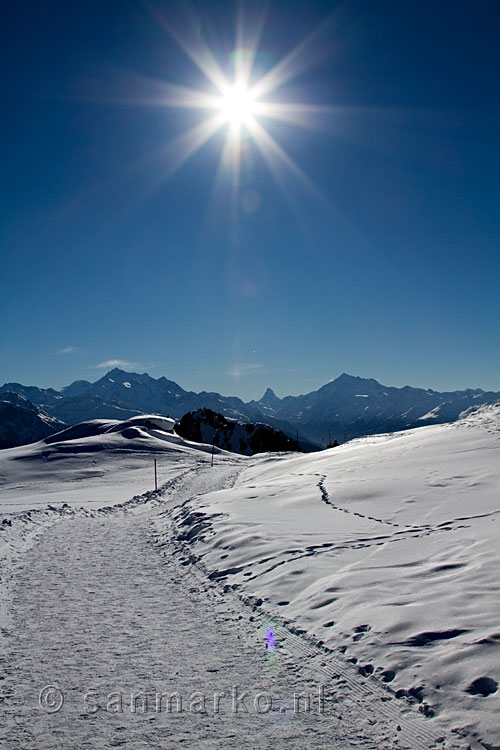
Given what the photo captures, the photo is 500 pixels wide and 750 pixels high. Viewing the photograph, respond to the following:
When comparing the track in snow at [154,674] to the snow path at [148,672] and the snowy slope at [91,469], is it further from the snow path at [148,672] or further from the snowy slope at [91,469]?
the snowy slope at [91,469]

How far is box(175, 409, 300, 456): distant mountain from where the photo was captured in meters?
146

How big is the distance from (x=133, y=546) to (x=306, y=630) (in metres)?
9.41

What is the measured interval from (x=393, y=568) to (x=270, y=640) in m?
3.28

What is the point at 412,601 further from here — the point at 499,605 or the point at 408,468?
the point at 408,468

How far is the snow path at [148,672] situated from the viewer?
15.5ft

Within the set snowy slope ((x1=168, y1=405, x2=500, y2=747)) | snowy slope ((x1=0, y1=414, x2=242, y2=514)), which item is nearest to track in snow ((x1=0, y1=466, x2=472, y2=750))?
snowy slope ((x1=168, y1=405, x2=500, y2=747))

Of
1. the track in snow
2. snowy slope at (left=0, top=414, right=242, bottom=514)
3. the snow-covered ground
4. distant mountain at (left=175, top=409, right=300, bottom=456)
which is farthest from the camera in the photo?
distant mountain at (left=175, top=409, right=300, bottom=456)

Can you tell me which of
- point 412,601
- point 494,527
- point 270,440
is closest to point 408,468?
point 494,527

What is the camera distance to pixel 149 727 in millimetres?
4875

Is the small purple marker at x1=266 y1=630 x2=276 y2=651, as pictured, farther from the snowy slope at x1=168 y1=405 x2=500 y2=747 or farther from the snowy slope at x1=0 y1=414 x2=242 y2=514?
the snowy slope at x1=0 y1=414 x2=242 y2=514

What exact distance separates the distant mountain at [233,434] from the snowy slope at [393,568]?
12610cm

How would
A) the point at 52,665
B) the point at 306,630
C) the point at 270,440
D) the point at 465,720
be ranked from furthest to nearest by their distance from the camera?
the point at 270,440
the point at 306,630
the point at 52,665
the point at 465,720

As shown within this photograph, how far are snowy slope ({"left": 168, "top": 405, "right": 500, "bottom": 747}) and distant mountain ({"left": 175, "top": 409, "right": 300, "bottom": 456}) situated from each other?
126m

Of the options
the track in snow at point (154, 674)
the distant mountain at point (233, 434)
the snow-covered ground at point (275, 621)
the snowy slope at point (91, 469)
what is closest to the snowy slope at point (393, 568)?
the snow-covered ground at point (275, 621)
